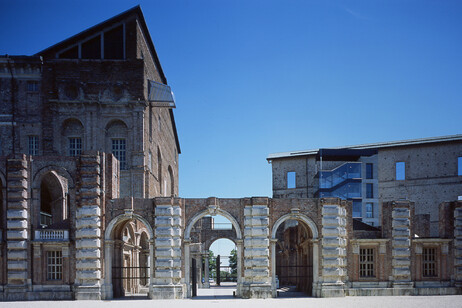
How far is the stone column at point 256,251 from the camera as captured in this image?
106 ft

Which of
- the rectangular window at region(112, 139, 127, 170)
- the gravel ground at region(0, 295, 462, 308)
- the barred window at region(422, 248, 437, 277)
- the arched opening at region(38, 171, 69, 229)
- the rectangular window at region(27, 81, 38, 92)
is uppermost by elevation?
the rectangular window at region(27, 81, 38, 92)

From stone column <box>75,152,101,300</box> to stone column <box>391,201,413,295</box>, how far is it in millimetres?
17868

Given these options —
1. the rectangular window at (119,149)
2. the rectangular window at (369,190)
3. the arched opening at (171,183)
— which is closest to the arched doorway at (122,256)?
the rectangular window at (119,149)

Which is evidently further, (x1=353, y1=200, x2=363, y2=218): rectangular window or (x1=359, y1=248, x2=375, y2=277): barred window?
(x1=353, y1=200, x2=363, y2=218): rectangular window

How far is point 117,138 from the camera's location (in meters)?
43.8

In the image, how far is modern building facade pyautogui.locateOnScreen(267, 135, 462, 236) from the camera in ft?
187

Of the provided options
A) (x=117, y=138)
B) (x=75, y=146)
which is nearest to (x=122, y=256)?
(x=117, y=138)

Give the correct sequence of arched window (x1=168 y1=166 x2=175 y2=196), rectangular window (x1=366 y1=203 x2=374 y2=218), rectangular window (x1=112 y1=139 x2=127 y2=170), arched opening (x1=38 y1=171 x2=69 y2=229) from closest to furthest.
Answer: arched opening (x1=38 y1=171 x2=69 y2=229) < rectangular window (x1=112 y1=139 x2=127 y2=170) < rectangular window (x1=366 y1=203 x2=374 y2=218) < arched window (x1=168 y1=166 x2=175 y2=196)

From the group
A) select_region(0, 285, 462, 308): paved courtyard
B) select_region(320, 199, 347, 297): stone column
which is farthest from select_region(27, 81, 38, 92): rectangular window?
select_region(320, 199, 347, 297): stone column

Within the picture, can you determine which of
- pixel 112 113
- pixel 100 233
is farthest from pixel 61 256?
pixel 112 113

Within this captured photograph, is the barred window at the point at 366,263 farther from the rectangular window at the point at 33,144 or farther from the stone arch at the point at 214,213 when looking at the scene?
the rectangular window at the point at 33,144

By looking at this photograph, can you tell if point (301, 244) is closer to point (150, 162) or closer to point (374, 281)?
point (374, 281)

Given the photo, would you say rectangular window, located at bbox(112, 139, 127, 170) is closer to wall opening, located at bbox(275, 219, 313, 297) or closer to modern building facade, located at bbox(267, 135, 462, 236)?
wall opening, located at bbox(275, 219, 313, 297)

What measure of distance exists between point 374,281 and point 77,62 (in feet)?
91.1
